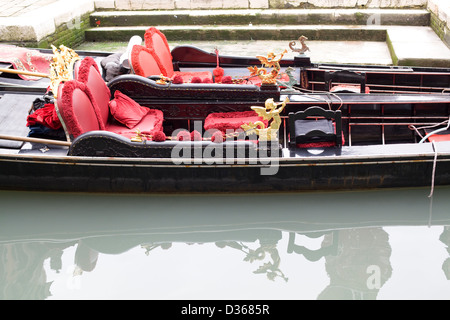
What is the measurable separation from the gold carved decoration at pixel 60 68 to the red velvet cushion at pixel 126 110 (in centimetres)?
38

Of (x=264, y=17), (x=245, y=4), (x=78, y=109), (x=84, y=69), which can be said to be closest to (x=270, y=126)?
(x=78, y=109)

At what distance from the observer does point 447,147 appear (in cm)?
326

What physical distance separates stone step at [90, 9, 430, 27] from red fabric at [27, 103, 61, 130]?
4.02 meters

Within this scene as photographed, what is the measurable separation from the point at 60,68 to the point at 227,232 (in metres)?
1.57

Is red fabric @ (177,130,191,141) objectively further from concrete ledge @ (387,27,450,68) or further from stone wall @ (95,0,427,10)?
stone wall @ (95,0,427,10)

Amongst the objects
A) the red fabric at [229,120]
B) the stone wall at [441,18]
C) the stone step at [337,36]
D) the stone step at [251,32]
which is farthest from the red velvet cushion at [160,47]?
the stone wall at [441,18]

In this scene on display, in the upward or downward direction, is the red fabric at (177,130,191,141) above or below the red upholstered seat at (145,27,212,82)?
below

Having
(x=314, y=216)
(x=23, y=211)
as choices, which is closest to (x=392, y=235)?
(x=314, y=216)

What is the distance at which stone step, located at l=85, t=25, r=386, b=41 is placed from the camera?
21.5ft

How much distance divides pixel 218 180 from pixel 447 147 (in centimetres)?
154

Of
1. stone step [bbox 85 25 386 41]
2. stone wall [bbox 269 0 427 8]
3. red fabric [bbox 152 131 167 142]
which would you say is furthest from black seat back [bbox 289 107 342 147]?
stone wall [bbox 269 0 427 8]

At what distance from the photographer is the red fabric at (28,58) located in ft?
15.1

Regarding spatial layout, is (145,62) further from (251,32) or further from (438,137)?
(251,32)

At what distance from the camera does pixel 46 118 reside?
10.9 ft
